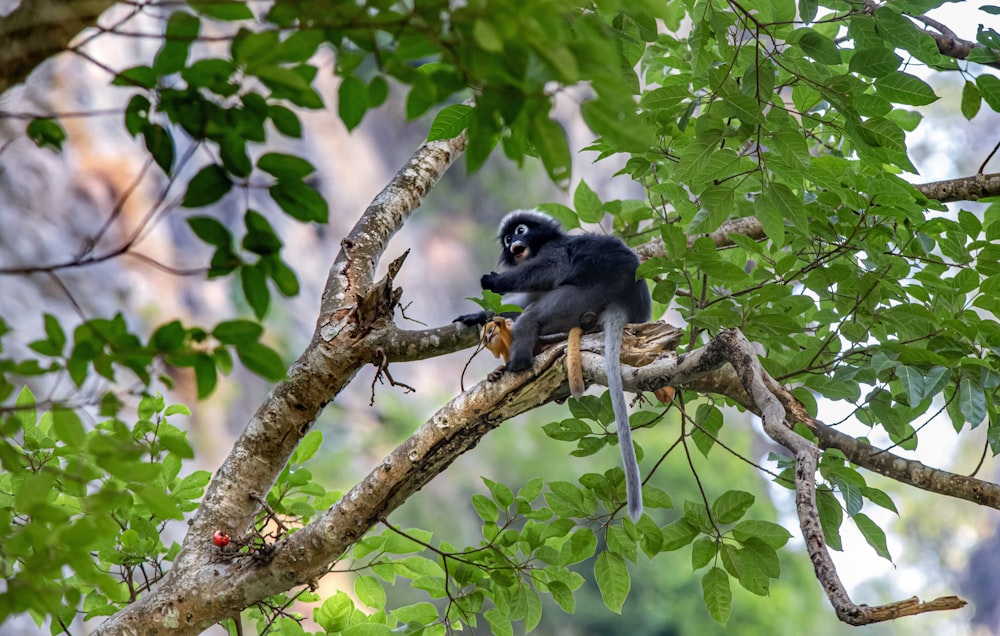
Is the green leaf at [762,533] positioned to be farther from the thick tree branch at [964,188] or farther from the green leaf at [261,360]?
the green leaf at [261,360]

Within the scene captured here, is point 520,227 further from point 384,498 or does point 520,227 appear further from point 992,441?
point 992,441

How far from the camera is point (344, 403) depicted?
1030 centimetres

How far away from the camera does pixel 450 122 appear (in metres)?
1.73

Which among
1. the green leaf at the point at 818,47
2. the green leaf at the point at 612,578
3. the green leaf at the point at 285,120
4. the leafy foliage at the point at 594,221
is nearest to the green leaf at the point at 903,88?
the leafy foliage at the point at 594,221

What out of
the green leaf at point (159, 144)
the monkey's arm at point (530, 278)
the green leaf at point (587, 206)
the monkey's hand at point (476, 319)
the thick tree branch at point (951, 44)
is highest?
the monkey's arm at point (530, 278)

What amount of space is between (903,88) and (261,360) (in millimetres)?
1479

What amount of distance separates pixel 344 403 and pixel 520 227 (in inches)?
288

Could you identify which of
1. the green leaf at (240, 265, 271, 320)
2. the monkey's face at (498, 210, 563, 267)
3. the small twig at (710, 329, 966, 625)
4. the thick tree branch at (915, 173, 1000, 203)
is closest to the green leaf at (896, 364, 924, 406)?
the small twig at (710, 329, 966, 625)

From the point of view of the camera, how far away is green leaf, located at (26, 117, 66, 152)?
3.40 ft

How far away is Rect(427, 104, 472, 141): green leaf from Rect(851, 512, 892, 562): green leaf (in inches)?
45.7

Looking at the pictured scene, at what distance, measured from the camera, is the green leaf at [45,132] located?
40.8 inches

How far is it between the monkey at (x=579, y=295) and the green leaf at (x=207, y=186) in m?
1.08

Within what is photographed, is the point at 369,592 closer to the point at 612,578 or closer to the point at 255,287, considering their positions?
the point at 612,578

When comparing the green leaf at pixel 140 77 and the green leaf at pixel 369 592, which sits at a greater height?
the green leaf at pixel 140 77
